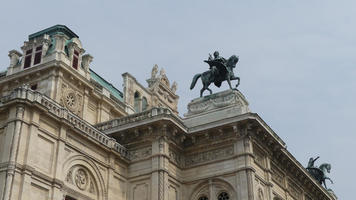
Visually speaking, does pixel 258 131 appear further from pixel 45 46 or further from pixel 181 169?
pixel 45 46

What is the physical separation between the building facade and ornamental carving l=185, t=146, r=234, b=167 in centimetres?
6

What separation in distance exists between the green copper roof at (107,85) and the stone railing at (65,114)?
15.0 metres

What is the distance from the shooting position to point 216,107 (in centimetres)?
3494

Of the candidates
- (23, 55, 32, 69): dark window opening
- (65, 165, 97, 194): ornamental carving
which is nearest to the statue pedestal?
(65, 165, 97, 194): ornamental carving

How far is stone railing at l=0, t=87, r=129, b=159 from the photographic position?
27.2 metres

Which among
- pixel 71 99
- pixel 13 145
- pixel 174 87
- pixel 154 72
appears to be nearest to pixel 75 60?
pixel 71 99

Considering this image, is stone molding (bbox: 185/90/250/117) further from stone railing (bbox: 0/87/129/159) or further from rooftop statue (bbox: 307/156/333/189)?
rooftop statue (bbox: 307/156/333/189)

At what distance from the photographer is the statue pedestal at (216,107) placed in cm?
3378

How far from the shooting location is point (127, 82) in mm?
50188

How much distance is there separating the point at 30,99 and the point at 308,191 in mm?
23980

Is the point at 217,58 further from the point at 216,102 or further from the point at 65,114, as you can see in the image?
the point at 65,114

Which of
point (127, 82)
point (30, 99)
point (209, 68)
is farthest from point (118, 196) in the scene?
point (127, 82)

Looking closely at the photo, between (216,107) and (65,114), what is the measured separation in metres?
10.1

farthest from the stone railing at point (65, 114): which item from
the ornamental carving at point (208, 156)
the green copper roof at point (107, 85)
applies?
the green copper roof at point (107, 85)
